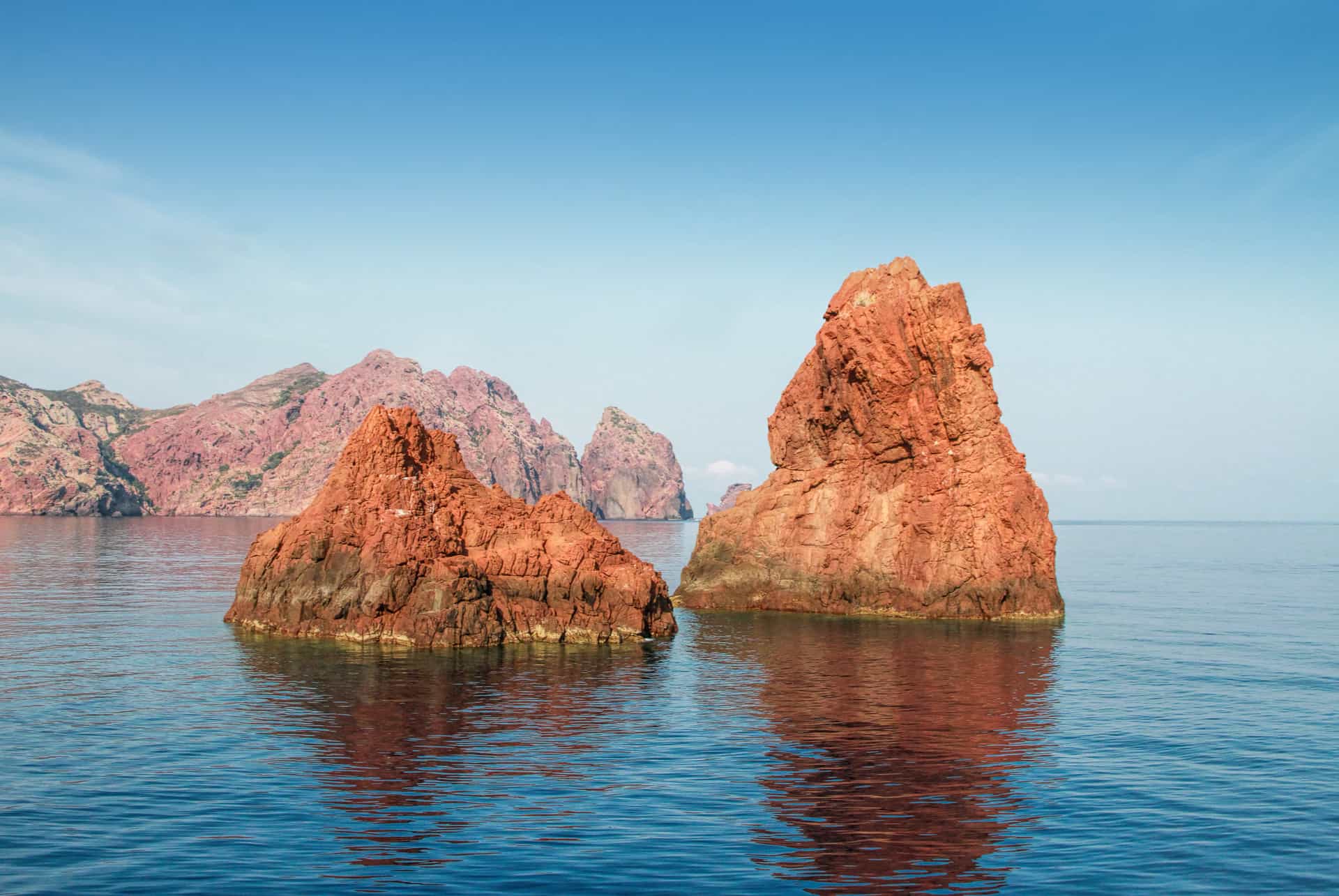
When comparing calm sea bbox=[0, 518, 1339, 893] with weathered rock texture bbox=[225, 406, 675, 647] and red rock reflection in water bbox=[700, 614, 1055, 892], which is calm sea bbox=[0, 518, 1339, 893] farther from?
weathered rock texture bbox=[225, 406, 675, 647]

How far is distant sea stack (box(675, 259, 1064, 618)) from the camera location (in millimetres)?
83125

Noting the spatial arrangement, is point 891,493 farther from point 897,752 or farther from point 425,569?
point 897,752

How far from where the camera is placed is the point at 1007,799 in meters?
33.2

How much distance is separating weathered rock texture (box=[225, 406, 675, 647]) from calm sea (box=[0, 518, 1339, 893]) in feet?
8.97

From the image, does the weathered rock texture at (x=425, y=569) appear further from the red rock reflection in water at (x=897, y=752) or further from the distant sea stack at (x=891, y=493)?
the distant sea stack at (x=891, y=493)

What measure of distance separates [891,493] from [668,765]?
2178 inches

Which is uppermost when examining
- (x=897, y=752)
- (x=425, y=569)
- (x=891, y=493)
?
(x=891, y=493)

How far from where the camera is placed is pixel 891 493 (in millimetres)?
88625

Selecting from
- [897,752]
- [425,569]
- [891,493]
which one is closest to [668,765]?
[897,752]

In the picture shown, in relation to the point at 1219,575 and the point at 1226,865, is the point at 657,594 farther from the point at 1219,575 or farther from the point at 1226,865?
the point at 1219,575

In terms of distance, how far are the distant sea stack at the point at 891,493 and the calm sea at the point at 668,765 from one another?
13174mm

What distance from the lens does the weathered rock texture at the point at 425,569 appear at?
63.8 metres

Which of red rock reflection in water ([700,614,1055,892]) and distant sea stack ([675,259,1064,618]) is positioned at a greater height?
distant sea stack ([675,259,1064,618])

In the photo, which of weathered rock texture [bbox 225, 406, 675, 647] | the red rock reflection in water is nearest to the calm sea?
the red rock reflection in water
